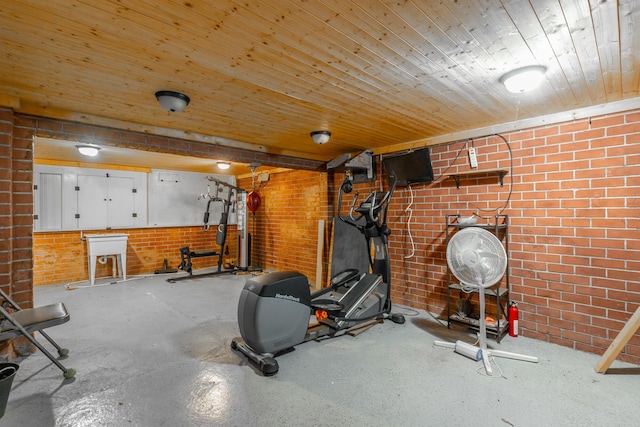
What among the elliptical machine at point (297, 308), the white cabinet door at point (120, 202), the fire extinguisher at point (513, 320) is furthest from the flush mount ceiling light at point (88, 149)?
the fire extinguisher at point (513, 320)

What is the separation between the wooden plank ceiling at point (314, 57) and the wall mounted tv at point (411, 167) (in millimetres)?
686

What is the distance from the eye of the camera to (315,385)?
2.21 meters

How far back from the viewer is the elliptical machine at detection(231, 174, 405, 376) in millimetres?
2420

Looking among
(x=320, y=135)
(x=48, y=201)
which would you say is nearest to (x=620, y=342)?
(x=320, y=135)

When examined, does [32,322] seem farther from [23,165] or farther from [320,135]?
[320,135]

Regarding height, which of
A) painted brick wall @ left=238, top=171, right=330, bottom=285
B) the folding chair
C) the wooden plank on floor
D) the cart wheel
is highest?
painted brick wall @ left=238, top=171, right=330, bottom=285

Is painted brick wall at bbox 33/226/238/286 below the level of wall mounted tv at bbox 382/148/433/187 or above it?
below

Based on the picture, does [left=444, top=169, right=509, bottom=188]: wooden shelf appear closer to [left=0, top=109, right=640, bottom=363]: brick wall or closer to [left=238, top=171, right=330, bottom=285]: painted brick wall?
[left=0, top=109, right=640, bottom=363]: brick wall

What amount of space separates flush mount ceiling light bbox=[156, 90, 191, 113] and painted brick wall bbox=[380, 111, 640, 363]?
306cm

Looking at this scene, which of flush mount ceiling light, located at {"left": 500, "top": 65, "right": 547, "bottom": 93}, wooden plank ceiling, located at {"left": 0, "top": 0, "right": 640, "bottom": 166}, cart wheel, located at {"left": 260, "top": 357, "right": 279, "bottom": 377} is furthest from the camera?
cart wheel, located at {"left": 260, "top": 357, "right": 279, "bottom": 377}

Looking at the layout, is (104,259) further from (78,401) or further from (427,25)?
(427,25)

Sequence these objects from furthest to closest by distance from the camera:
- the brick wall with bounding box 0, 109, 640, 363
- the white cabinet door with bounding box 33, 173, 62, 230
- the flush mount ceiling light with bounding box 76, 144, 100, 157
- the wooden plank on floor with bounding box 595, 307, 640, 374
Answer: the white cabinet door with bounding box 33, 173, 62, 230 → the flush mount ceiling light with bounding box 76, 144, 100, 157 → the brick wall with bounding box 0, 109, 640, 363 → the wooden plank on floor with bounding box 595, 307, 640, 374

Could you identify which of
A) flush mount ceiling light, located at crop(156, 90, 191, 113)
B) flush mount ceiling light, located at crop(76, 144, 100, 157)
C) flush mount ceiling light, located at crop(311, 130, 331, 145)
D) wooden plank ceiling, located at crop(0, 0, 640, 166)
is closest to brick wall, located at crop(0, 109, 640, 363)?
wooden plank ceiling, located at crop(0, 0, 640, 166)

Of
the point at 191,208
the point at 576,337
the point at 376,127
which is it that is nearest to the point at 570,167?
the point at 576,337
